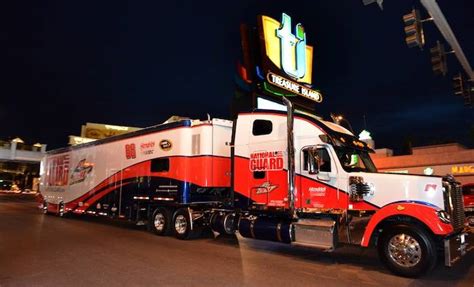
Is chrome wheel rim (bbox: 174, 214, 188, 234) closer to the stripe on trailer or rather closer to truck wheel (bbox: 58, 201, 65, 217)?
the stripe on trailer

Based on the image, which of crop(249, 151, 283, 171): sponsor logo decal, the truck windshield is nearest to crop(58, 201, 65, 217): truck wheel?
crop(249, 151, 283, 171): sponsor logo decal

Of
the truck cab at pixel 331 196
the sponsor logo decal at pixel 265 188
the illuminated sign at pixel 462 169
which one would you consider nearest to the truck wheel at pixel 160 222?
the truck cab at pixel 331 196

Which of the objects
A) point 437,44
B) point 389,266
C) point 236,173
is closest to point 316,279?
point 389,266

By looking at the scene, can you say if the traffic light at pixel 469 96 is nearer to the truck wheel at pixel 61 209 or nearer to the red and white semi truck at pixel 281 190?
the red and white semi truck at pixel 281 190

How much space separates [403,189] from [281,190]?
303 centimetres

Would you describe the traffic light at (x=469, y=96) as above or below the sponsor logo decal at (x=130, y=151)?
above

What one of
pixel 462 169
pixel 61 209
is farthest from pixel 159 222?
Result: pixel 462 169

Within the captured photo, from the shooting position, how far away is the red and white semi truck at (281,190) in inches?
311

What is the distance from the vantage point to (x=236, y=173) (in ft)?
37.4

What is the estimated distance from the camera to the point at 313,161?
9.35m

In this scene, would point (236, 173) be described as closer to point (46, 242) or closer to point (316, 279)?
point (316, 279)

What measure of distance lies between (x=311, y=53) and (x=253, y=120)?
1577 cm

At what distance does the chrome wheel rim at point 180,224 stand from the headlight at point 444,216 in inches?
286

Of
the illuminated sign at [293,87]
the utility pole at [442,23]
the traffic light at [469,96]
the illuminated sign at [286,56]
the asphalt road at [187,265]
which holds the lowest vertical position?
the asphalt road at [187,265]
